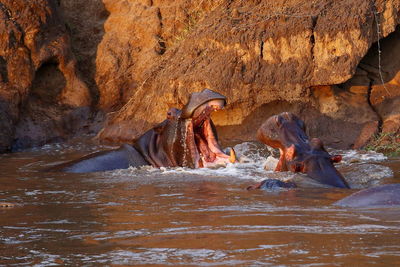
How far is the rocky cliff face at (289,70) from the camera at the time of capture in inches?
437

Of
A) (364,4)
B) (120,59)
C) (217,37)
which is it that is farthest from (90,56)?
(364,4)

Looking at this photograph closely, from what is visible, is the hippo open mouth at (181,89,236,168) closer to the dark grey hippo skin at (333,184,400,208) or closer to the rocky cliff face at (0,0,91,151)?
the dark grey hippo skin at (333,184,400,208)

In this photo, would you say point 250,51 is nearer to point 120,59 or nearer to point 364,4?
point 364,4

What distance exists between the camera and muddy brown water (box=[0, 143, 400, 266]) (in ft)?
13.8

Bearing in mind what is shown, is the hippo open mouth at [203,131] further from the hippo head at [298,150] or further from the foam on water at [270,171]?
the hippo head at [298,150]

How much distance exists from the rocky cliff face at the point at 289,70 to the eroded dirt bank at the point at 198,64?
0.02 m

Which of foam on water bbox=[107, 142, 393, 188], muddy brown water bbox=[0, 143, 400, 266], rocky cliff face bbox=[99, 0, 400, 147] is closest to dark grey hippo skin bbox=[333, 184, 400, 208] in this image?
muddy brown water bbox=[0, 143, 400, 266]

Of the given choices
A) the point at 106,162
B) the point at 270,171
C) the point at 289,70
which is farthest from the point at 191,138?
the point at 289,70

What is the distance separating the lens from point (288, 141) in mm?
7492

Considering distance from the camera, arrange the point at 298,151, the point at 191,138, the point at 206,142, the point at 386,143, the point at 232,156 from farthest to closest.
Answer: the point at 386,143, the point at 206,142, the point at 191,138, the point at 232,156, the point at 298,151

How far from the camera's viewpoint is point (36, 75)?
539 inches

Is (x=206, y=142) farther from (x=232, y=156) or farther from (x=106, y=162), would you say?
(x=106, y=162)

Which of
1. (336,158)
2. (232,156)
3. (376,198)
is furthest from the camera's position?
(232,156)

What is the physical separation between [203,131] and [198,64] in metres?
2.73
